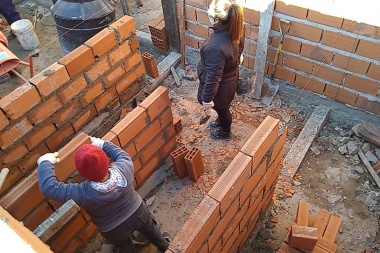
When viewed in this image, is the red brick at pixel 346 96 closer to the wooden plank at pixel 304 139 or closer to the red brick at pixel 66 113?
the wooden plank at pixel 304 139

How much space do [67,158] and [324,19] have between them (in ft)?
9.71

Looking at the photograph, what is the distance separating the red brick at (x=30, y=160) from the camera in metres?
3.37

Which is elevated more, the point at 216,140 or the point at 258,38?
the point at 258,38

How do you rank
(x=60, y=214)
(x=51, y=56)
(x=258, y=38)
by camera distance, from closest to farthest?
(x=60, y=214)
(x=258, y=38)
(x=51, y=56)

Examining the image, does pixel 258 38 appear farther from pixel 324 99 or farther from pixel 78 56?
pixel 78 56

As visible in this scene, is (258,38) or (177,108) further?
(177,108)

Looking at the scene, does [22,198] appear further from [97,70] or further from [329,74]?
[329,74]

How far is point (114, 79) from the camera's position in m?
3.87

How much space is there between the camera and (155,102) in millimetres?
3346

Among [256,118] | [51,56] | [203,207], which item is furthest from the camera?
[51,56]

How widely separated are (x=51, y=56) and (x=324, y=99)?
4.55 meters

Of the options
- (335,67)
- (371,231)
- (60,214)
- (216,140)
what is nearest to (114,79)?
(216,140)

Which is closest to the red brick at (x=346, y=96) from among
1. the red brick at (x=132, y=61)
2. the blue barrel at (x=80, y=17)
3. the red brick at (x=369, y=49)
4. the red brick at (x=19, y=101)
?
the red brick at (x=369, y=49)

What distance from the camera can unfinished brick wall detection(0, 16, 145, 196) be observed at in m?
3.16
